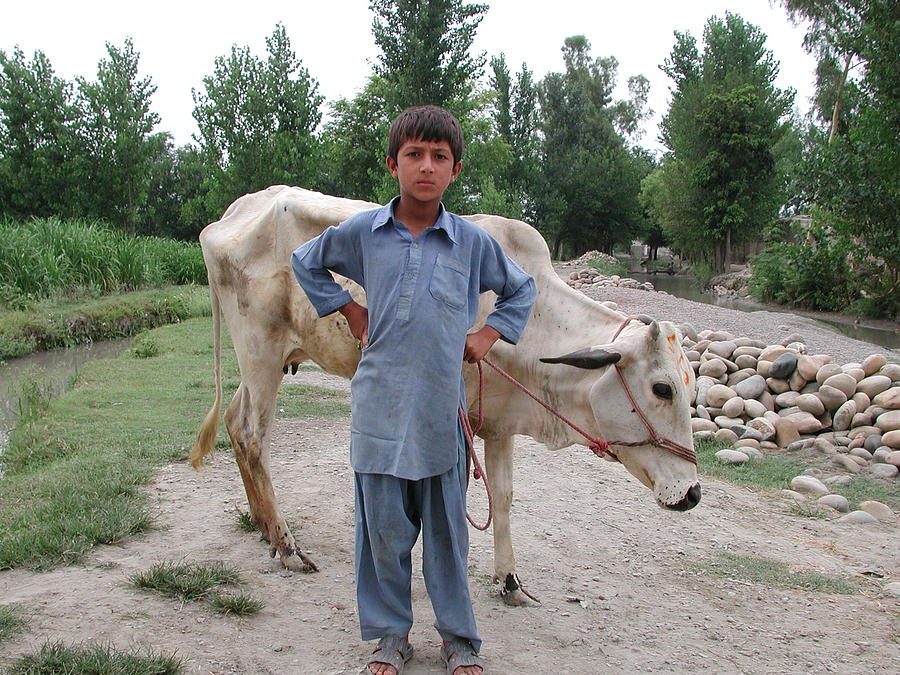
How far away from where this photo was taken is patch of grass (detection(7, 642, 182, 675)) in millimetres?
2402

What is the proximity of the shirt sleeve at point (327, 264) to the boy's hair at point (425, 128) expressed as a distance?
34 centimetres

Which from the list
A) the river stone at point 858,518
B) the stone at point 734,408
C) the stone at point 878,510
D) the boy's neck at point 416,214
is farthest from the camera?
the stone at point 734,408

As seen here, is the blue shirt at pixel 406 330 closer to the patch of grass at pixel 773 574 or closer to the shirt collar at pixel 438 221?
the shirt collar at pixel 438 221

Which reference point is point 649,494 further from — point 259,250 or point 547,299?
point 259,250

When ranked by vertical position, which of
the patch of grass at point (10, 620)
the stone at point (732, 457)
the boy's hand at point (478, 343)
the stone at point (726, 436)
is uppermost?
the boy's hand at point (478, 343)

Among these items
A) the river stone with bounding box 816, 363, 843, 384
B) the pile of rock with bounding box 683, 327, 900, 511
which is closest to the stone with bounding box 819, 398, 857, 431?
the pile of rock with bounding box 683, 327, 900, 511

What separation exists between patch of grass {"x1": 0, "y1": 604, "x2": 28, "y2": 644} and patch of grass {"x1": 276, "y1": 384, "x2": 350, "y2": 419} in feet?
13.3

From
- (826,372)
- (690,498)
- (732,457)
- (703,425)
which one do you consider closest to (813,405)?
(826,372)

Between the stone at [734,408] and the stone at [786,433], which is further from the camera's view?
the stone at [734,408]

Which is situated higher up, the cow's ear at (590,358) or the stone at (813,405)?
the cow's ear at (590,358)

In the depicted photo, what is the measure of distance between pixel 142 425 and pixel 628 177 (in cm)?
4622

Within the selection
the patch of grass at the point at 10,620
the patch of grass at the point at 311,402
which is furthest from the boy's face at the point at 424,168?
the patch of grass at the point at 311,402

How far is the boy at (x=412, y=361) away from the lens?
239 centimetres

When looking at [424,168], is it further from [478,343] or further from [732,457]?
[732,457]
